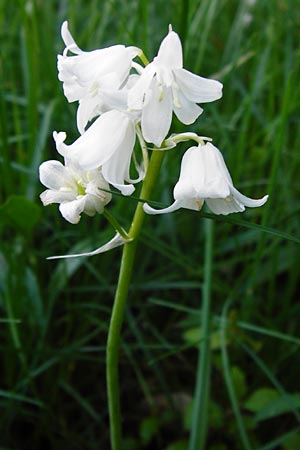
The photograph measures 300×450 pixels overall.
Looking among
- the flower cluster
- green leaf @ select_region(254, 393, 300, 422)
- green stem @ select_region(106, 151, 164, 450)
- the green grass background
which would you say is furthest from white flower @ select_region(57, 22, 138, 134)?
green leaf @ select_region(254, 393, 300, 422)

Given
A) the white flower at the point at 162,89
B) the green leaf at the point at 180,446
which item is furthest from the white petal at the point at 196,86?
the green leaf at the point at 180,446

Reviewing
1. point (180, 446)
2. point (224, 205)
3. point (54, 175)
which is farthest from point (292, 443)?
point (54, 175)

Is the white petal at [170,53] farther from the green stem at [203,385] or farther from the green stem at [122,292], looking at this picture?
the green stem at [203,385]

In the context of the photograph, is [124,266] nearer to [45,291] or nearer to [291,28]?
[45,291]

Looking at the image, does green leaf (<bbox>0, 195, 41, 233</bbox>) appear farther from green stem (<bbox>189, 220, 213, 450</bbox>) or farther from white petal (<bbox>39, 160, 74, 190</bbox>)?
white petal (<bbox>39, 160, 74, 190</bbox>)

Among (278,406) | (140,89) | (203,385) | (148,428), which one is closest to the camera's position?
(140,89)

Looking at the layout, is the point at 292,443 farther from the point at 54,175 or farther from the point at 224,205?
the point at 54,175

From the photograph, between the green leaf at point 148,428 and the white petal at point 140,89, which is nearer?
the white petal at point 140,89
